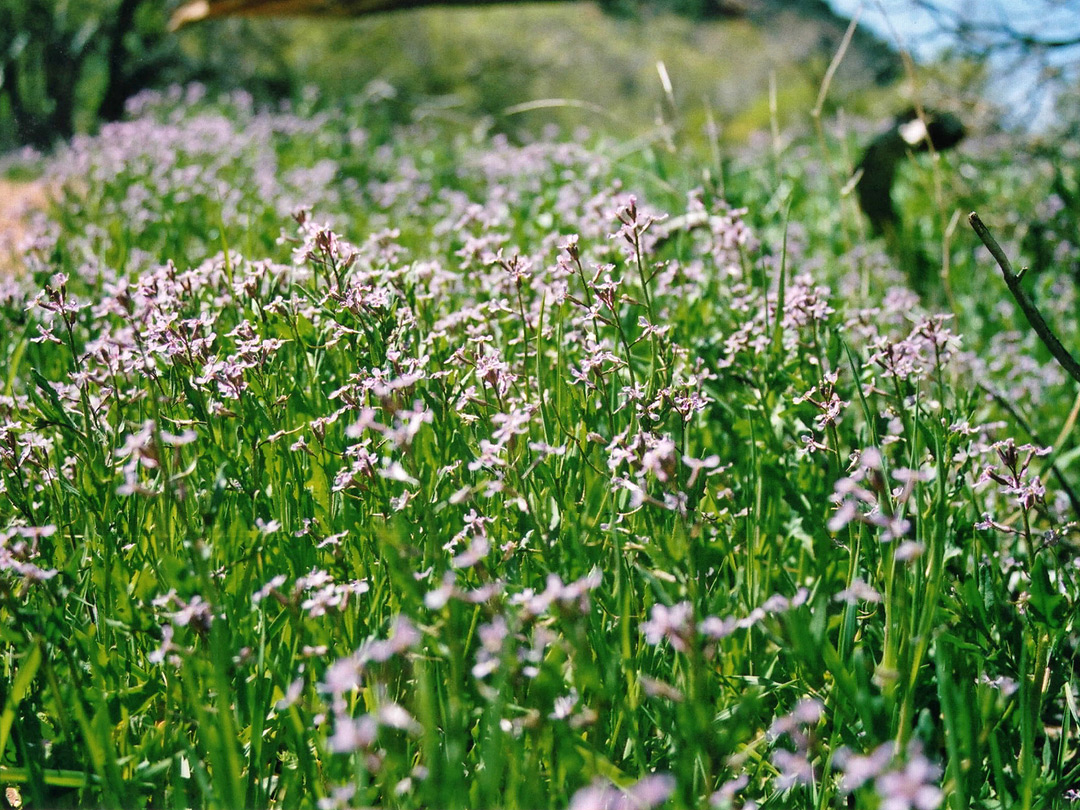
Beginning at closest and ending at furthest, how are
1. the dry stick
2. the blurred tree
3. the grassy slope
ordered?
the dry stick, the blurred tree, the grassy slope

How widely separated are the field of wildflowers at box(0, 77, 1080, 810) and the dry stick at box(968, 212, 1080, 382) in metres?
0.25

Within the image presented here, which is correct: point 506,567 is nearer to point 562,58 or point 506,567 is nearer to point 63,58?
point 63,58

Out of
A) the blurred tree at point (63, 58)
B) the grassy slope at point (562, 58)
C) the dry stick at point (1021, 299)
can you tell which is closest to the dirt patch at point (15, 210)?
the grassy slope at point (562, 58)

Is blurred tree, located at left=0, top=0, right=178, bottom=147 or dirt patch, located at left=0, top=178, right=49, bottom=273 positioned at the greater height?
blurred tree, located at left=0, top=0, right=178, bottom=147

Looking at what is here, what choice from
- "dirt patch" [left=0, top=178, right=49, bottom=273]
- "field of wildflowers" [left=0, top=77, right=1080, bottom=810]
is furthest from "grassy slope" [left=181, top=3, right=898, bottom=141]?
"dirt patch" [left=0, top=178, right=49, bottom=273]

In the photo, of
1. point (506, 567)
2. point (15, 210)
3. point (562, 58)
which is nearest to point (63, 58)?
point (15, 210)

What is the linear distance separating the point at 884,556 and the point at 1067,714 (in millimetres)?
538

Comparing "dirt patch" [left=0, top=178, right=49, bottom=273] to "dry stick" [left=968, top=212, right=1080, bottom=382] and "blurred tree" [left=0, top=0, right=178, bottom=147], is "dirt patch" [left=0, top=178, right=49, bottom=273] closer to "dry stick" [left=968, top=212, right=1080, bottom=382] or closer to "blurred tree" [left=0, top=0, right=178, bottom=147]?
"dry stick" [left=968, top=212, right=1080, bottom=382]

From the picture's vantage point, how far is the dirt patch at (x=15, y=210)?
15.9 feet

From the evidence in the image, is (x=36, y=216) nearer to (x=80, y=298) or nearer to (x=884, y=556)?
(x=80, y=298)

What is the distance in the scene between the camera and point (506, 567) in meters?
1.98

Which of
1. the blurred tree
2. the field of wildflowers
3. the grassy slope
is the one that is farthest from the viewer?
the grassy slope

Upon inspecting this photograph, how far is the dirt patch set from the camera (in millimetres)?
4844

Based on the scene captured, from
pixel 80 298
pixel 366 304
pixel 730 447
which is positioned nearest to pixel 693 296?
pixel 730 447
